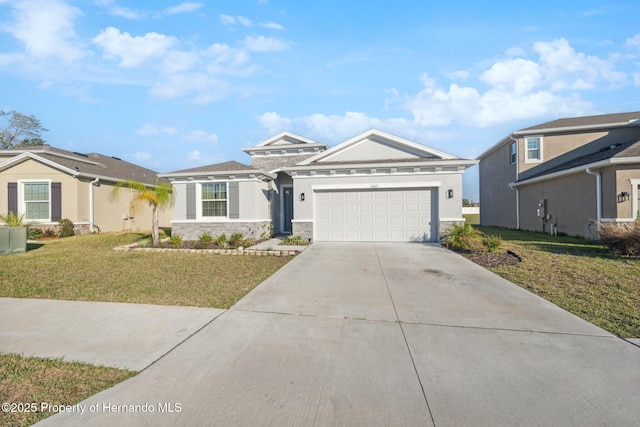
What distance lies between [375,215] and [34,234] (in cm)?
1531

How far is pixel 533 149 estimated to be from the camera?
1755 centimetres

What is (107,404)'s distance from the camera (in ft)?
8.37

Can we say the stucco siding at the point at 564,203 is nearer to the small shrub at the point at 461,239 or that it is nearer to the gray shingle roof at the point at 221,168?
the small shrub at the point at 461,239

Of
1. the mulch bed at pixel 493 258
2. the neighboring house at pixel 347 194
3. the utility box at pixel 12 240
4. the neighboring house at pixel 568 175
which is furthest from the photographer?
the neighboring house at pixel 347 194

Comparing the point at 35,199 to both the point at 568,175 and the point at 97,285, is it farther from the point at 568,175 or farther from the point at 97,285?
the point at 568,175

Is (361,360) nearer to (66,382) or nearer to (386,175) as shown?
(66,382)

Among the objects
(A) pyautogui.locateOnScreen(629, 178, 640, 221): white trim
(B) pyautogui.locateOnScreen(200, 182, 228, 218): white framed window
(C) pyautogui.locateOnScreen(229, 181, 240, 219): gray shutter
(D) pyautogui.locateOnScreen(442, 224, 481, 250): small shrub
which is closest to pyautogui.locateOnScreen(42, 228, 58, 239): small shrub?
(B) pyautogui.locateOnScreen(200, 182, 228, 218): white framed window

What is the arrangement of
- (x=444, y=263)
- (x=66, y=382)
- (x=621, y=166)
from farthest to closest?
1. (x=621, y=166)
2. (x=444, y=263)
3. (x=66, y=382)

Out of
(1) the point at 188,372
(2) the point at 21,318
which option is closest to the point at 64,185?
(2) the point at 21,318

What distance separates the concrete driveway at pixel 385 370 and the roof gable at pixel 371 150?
29.6 feet

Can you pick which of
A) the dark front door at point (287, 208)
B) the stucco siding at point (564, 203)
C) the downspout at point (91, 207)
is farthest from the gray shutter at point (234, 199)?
the stucco siding at point (564, 203)

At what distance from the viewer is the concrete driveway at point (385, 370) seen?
2.46 meters

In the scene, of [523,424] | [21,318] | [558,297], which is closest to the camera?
[523,424]

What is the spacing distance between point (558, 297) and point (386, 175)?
25.8ft
